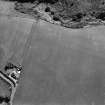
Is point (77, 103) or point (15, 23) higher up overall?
point (15, 23)

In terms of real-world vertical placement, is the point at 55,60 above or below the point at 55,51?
below

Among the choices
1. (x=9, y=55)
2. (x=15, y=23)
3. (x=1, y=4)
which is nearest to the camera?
(x=9, y=55)

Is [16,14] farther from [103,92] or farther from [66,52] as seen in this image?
[103,92]

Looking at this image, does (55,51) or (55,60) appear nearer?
(55,60)

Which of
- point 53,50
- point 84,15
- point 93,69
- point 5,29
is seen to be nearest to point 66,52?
point 53,50

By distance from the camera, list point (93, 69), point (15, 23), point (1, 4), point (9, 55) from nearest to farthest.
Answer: point (93, 69) < point (9, 55) < point (15, 23) < point (1, 4)

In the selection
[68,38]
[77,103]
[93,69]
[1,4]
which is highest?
[1,4]

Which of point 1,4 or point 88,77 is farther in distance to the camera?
point 1,4
